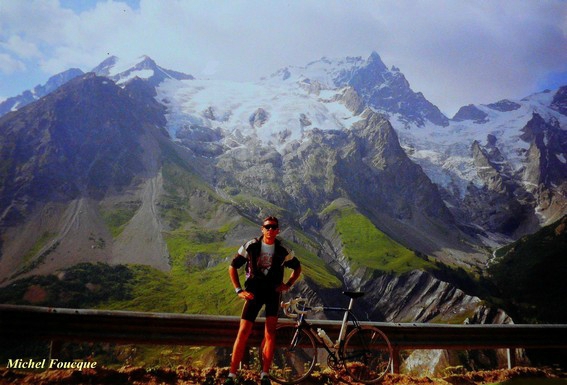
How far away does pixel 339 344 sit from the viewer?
10.2m

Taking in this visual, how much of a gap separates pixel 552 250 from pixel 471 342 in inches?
8533

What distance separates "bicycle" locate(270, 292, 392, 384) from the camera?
32.9 ft

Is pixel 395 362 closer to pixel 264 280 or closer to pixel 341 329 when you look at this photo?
pixel 341 329

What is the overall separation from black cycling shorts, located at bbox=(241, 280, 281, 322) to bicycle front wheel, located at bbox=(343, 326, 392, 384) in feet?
7.33

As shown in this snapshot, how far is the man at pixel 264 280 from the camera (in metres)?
9.25

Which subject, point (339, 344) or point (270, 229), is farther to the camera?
point (339, 344)

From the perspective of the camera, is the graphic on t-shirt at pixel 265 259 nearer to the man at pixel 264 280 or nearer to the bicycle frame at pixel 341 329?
the man at pixel 264 280

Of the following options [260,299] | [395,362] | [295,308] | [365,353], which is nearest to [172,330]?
[260,299]

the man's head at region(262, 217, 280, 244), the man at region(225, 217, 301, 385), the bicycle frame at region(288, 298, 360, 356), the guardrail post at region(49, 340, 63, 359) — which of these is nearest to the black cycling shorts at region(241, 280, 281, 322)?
the man at region(225, 217, 301, 385)

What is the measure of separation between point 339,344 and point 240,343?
2.61m

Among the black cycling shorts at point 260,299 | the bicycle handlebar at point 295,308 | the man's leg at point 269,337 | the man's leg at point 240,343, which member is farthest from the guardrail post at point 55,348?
the bicycle handlebar at point 295,308

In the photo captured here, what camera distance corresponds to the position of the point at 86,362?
948cm

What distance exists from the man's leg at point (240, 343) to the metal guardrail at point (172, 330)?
0.85 metres

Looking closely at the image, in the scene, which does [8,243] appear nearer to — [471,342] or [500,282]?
[471,342]
